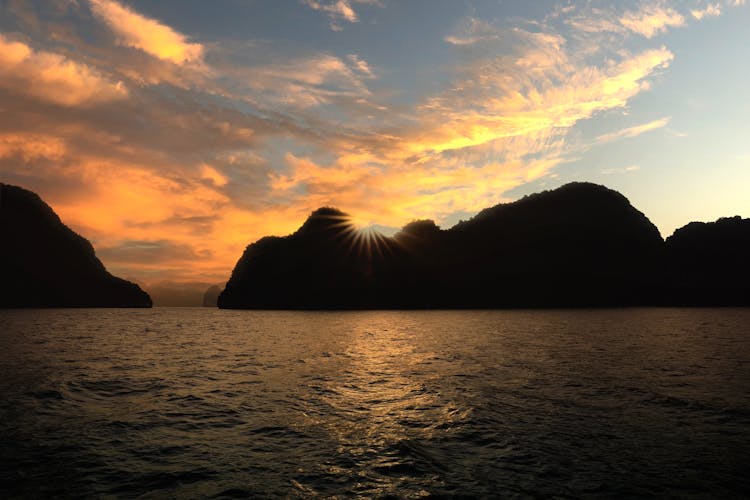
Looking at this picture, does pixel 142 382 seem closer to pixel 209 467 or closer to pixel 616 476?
pixel 209 467

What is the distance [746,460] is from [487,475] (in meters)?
8.14

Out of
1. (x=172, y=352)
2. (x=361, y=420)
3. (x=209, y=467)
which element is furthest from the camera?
(x=172, y=352)

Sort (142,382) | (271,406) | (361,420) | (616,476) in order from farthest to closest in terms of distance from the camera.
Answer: (142,382)
(271,406)
(361,420)
(616,476)

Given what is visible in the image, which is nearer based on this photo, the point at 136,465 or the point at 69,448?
the point at 136,465

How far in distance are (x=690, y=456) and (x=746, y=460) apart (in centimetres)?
148

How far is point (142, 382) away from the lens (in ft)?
88.1

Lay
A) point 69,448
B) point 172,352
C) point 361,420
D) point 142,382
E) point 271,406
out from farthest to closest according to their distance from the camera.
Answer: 1. point 172,352
2. point 142,382
3. point 271,406
4. point 361,420
5. point 69,448

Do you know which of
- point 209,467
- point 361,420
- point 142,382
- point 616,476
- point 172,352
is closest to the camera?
point 616,476

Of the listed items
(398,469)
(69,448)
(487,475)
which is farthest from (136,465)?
(487,475)

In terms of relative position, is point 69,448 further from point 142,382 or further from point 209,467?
point 142,382

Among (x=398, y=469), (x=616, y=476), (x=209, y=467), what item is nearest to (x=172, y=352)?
(x=209, y=467)

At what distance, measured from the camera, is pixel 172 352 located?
45062 millimetres

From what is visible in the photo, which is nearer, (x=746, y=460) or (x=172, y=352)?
(x=746, y=460)

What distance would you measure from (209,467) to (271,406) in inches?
309
